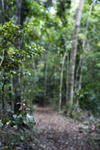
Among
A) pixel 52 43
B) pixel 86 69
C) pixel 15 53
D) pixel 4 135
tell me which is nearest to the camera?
pixel 15 53

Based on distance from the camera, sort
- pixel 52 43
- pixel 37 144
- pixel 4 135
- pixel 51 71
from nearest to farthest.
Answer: pixel 4 135
pixel 37 144
pixel 52 43
pixel 51 71

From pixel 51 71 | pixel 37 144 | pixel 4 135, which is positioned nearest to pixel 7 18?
pixel 4 135

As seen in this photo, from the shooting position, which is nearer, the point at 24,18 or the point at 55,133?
the point at 55,133

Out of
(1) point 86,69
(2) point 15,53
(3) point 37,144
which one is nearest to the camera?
(2) point 15,53

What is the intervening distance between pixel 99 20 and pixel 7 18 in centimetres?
691

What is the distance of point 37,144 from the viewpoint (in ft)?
12.2

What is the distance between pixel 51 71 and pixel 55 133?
30.5 feet

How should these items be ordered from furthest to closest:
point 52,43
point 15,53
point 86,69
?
point 52,43 < point 86,69 < point 15,53

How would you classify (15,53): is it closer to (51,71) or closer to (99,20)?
(99,20)

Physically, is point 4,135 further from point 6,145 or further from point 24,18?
point 24,18

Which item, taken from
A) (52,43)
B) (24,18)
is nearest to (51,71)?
(52,43)

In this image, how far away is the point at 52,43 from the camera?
11.2 m

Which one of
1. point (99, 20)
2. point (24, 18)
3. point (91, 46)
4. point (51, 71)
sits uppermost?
point (99, 20)

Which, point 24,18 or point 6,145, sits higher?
point 24,18
